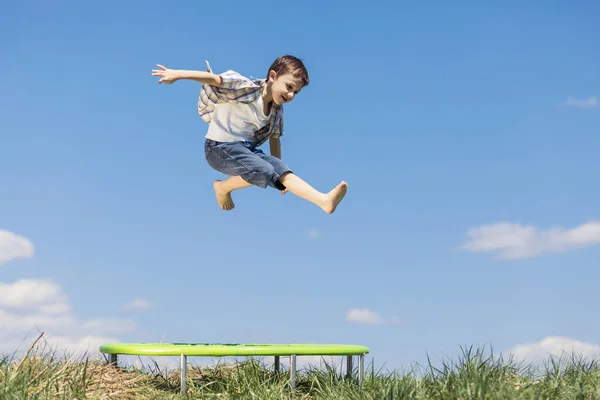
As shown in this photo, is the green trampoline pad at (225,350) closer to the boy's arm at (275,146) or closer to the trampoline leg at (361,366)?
the trampoline leg at (361,366)

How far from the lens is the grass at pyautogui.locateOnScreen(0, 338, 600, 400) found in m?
4.01

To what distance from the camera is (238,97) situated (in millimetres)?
5422

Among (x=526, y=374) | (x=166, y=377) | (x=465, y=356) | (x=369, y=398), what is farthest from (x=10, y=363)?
(x=526, y=374)

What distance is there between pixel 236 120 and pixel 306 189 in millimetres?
923

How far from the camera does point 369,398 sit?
14.1ft

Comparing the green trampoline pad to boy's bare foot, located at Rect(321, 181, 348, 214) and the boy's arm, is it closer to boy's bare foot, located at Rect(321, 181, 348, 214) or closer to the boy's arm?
boy's bare foot, located at Rect(321, 181, 348, 214)

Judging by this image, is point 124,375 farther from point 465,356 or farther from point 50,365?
point 465,356

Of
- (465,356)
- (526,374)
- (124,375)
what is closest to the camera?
(465,356)

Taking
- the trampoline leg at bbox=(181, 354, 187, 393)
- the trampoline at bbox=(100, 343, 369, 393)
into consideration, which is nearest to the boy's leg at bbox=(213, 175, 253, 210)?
the trampoline at bbox=(100, 343, 369, 393)

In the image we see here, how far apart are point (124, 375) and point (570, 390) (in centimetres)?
309

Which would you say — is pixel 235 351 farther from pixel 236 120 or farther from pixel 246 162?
pixel 236 120

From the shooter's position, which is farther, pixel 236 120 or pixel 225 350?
pixel 236 120

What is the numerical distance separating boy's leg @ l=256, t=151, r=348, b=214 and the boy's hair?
25.9 inches

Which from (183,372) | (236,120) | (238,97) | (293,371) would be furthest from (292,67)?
(183,372)
